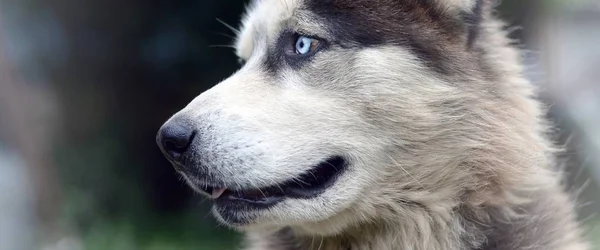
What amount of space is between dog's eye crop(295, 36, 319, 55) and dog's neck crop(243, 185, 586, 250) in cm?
53

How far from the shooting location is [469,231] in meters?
1.82

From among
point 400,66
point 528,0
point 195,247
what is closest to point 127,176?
point 195,247

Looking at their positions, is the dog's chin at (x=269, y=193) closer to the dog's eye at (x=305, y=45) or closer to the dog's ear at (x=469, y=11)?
the dog's eye at (x=305, y=45)

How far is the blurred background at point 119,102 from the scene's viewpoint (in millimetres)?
4125

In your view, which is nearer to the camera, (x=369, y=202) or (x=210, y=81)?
(x=369, y=202)

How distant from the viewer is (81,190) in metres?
4.51

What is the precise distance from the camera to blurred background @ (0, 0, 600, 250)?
4125mm

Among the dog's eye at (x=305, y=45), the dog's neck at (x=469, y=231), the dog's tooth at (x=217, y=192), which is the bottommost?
the dog's neck at (x=469, y=231)

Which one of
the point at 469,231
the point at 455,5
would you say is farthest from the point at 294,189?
the point at 455,5

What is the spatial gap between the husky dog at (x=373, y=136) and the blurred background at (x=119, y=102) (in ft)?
7.04

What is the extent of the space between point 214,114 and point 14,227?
3.04 m

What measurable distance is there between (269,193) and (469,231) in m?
0.58

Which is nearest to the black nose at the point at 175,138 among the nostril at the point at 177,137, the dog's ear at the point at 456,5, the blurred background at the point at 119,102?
the nostril at the point at 177,137

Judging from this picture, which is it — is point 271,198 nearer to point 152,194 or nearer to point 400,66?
point 400,66
